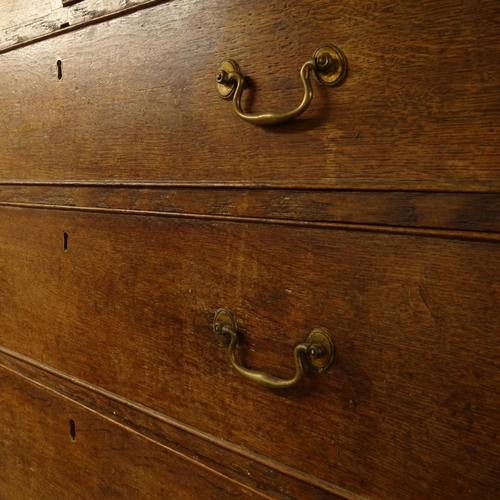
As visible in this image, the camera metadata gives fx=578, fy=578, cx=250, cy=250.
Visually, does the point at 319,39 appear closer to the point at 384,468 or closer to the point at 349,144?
the point at 349,144

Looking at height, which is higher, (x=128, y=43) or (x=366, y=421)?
(x=128, y=43)

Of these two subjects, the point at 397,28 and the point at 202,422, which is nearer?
the point at 397,28

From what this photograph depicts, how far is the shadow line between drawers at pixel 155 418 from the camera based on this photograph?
0.53 m

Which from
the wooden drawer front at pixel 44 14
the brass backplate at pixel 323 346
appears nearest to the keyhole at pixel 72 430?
the brass backplate at pixel 323 346

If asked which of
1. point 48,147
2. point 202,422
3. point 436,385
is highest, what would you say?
point 48,147

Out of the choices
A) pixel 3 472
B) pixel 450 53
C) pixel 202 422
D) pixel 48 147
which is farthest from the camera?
pixel 3 472

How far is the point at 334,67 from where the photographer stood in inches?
19.0

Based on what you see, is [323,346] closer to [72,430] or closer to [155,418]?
[155,418]

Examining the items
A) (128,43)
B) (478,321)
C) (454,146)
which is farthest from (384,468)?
(128,43)

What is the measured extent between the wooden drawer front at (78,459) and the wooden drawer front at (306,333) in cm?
6

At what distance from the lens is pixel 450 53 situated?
428mm

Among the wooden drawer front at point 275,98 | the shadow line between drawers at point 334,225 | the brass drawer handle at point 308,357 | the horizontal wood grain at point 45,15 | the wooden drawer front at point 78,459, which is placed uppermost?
the horizontal wood grain at point 45,15

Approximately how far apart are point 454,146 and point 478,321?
0.13m

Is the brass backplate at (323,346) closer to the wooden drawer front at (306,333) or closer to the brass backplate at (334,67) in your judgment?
the wooden drawer front at (306,333)
